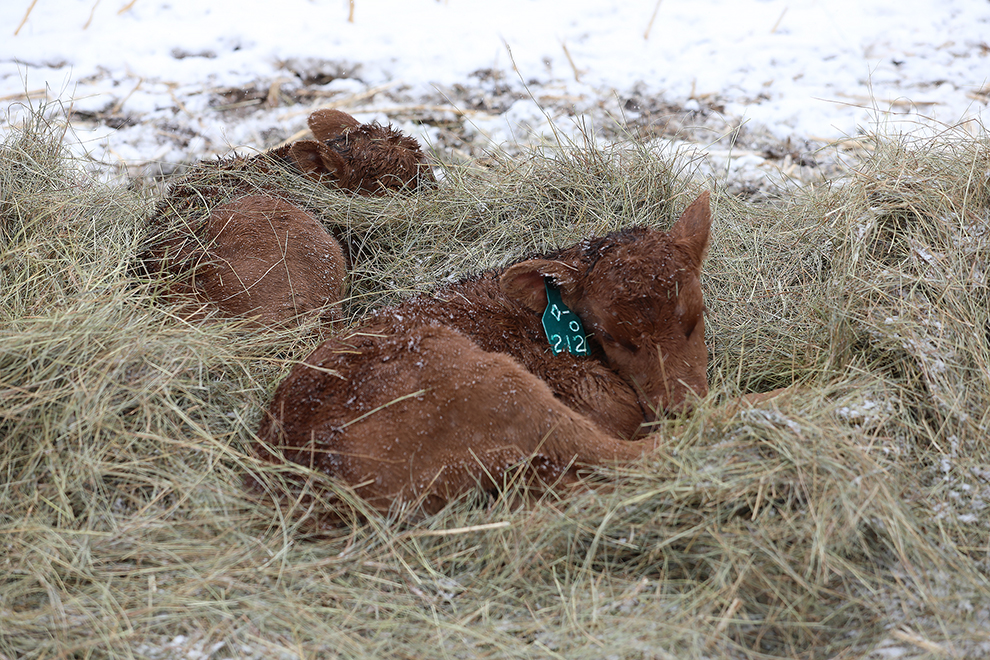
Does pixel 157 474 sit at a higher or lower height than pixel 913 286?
lower

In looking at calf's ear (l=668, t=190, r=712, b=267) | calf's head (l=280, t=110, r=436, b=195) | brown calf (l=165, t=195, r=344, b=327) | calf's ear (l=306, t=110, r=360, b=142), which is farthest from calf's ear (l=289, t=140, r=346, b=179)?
calf's ear (l=668, t=190, r=712, b=267)

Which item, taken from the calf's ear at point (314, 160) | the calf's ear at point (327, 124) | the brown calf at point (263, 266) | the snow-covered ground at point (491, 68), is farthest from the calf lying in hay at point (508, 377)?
the snow-covered ground at point (491, 68)

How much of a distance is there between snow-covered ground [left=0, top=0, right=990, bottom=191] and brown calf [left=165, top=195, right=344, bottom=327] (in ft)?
5.96

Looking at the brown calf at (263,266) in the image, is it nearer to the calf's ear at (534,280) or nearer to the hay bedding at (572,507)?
the hay bedding at (572,507)

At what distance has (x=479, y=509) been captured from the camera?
10.2 feet

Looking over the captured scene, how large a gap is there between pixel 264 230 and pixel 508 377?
211cm

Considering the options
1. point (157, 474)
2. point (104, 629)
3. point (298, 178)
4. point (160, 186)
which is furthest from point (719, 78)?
point (104, 629)

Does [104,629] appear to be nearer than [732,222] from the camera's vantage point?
Yes

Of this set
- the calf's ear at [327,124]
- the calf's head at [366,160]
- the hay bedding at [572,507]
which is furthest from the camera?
the calf's ear at [327,124]

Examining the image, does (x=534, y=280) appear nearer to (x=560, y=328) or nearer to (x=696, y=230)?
(x=560, y=328)

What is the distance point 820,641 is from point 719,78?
5513 mm

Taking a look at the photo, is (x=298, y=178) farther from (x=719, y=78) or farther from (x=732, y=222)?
(x=719, y=78)

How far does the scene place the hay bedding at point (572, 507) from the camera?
8.73 feet

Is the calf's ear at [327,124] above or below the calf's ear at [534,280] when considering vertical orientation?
below
